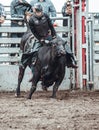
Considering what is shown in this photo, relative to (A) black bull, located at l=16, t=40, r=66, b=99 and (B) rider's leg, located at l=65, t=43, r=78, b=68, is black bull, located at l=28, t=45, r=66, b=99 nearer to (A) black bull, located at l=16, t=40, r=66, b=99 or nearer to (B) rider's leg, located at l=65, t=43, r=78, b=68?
(A) black bull, located at l=16, t=40, r=66, b=99

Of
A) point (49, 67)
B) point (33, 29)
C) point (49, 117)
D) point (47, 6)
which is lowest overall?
point (49, 67)

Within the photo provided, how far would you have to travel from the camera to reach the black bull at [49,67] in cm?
1300

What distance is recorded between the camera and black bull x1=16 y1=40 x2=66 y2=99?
13000mm

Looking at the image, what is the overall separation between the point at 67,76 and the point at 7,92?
1999 mm

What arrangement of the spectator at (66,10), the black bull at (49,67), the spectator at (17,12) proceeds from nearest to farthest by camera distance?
the black bull at (49,67) < the spectator at (17,12) < the spectator at (66,10)

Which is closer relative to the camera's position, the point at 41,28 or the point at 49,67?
the point at 49,67

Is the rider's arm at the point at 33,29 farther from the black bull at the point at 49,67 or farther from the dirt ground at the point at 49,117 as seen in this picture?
the dirt ground at the point at 49,117

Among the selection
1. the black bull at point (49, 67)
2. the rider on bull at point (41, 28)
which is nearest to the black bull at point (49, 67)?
the black bull at point (49, 67)

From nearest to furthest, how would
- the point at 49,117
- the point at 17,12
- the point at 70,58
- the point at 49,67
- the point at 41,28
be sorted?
the point at 49,117 → the point at 49,67 → the point at 41,28 → the point at 70,58 → the point at 17,12

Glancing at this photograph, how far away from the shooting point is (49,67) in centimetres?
1312

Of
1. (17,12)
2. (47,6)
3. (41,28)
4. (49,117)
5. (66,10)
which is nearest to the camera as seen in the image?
(49,117)

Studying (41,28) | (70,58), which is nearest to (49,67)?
(70,58)

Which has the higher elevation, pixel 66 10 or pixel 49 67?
pixel 66 10

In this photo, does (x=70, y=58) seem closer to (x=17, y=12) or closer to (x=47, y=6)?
(x=47, y=6)
